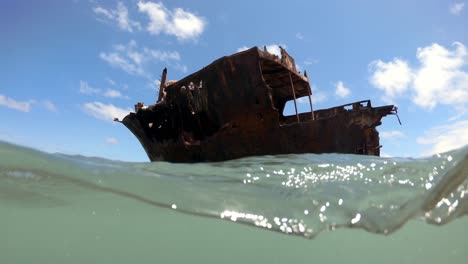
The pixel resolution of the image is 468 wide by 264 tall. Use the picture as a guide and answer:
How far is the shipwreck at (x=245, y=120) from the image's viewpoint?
948cm

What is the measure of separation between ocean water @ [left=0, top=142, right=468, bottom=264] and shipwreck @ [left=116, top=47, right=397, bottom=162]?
5.06 m

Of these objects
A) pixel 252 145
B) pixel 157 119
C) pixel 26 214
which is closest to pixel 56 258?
pixel 26 214

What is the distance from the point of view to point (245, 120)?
1008 centimetres

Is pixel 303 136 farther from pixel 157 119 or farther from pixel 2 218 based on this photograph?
pixel 2 218

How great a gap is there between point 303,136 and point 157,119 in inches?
218

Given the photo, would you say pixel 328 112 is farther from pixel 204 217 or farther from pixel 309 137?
pixel 204 217

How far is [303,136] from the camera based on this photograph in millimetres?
9523

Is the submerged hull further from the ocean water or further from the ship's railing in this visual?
the ocean water

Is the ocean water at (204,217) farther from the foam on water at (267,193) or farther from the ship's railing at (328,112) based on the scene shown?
the ship's railing at (328,112)

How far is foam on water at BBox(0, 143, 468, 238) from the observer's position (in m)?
3.76

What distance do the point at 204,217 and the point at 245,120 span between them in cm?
641

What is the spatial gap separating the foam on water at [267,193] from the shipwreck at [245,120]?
4721mm

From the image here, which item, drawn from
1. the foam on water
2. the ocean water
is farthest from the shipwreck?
the ocean water

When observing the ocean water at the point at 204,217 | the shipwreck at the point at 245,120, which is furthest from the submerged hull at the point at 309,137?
the ocean water at the point at 204,217
